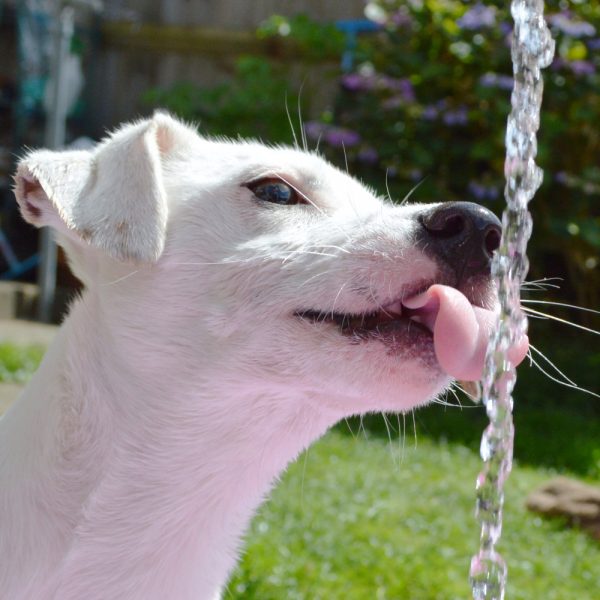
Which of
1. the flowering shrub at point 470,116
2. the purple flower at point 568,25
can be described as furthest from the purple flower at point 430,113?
the purple flower at point 568,25

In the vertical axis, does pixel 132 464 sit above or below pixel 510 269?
below

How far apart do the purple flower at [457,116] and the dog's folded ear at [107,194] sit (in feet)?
17.6

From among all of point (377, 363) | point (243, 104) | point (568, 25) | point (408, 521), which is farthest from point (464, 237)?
point (243, 104)

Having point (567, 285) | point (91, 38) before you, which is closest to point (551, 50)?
point (567, 285)

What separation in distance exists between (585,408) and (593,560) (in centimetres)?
280

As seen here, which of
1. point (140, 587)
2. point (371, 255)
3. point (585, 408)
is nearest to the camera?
point (371, 255)

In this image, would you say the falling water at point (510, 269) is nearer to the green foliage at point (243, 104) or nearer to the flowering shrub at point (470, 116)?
the flowering shrub at point (470, 116)

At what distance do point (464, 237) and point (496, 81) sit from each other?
544 cm

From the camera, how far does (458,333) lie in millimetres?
1776

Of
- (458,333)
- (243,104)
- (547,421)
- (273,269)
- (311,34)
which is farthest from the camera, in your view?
(311,34)

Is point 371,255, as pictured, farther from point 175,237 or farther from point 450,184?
point 450,184

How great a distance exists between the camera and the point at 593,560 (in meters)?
4.14

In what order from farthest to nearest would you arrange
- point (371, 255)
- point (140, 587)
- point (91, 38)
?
point (91, 38)
point (140, 587)
point (371, 255)

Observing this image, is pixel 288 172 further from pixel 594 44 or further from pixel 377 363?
pixel 594 44
